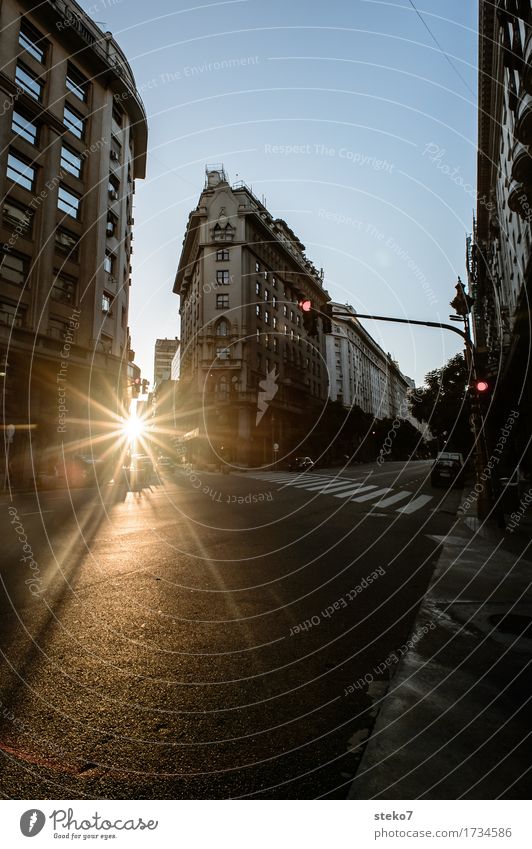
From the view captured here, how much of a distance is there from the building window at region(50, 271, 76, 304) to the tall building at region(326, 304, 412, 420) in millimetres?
48188

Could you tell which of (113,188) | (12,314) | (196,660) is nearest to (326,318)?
(196,660)

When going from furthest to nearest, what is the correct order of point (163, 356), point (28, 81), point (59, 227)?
1. point (163, 356)
2. point (59, 227)
3. point (28, 81)

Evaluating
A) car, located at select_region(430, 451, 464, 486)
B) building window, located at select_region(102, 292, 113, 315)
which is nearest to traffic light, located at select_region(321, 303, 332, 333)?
car, located at select_region(430, 451, 464, 486)

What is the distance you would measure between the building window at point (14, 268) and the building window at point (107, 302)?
573 centimetres

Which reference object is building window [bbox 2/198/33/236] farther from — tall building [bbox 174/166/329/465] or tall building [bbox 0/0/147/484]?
tall building [bbox 174/166/329/465]

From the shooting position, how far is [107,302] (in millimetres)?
31047

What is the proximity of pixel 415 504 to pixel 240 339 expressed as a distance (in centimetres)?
3442

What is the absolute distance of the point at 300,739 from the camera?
7.98ft

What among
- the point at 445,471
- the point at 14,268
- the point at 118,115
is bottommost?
the point at 445,471

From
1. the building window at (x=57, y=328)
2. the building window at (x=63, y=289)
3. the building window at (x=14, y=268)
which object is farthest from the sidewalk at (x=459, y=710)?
the building window at (x=63, y=289)

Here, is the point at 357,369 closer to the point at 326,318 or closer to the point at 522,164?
the point at 522,164

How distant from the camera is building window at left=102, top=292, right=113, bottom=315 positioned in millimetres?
30203

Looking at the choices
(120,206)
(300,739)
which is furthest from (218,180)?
(300,739)

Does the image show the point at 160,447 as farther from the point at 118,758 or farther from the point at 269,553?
the point at 118,758
